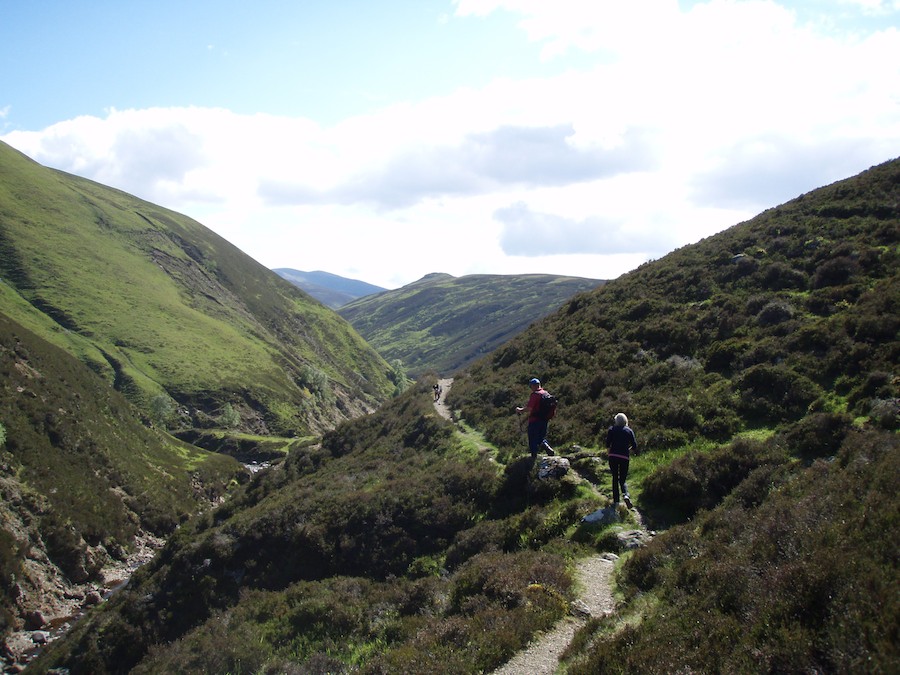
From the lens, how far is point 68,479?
4631 centimetres

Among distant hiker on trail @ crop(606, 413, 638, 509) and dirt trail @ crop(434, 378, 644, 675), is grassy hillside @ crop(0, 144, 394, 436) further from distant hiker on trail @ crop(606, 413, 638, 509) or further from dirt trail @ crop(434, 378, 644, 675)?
dirt trail @ crop(434, 378, 644, 675)

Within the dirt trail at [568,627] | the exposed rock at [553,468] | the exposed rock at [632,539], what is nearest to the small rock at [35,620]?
the exposed rock at [553,468]

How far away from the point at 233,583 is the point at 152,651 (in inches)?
139

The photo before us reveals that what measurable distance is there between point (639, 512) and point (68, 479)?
50.8 metres

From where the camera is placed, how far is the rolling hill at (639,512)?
745 centimetres

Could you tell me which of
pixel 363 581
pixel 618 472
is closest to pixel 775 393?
pixel 618 472

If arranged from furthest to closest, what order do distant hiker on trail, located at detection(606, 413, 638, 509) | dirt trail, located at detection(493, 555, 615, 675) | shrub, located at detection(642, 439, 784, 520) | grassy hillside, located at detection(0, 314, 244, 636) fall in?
grassy hillside, located at detection(0, 314, 244, 636) < distant hiker on trail, located at detection(606, 413, 638, 509) < shrub, located at detection(642, 439, 784, 520) < dirt trail, located at detection(493, 555, 615, 675)

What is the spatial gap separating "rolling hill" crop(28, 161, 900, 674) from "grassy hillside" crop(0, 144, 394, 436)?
67238 mm

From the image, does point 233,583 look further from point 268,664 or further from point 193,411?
point 193,411

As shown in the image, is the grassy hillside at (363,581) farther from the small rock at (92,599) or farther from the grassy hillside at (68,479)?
the grassy hillside at (68,479)

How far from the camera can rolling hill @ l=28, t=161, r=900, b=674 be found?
7445 millimetres

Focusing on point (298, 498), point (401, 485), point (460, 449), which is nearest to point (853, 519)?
point (401, 485)

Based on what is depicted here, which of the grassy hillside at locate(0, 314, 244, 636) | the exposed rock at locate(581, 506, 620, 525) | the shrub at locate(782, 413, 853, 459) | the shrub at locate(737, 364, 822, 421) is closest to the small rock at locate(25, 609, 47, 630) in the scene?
the grassy hillside at locate(0, 314, 244, 636)

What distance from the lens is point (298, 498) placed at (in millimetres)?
26906
